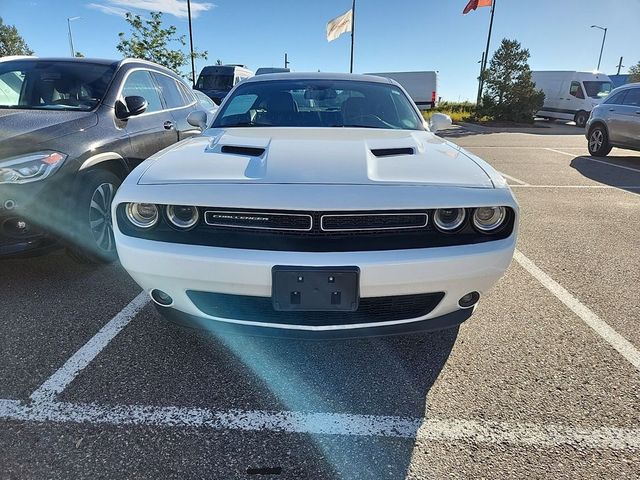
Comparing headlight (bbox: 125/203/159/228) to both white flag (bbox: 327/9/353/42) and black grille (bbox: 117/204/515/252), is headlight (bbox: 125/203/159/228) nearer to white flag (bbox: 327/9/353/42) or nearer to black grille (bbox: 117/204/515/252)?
black grille (bbox: 117/204/515/252)

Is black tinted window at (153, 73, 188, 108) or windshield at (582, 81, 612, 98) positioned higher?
windshield at (582, 81, 612, 98)

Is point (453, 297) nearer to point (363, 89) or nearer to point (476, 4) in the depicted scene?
point (363, 89)

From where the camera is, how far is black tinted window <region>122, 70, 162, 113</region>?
428cm

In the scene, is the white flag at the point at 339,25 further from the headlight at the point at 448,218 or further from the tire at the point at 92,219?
the headlight at the point at 448,218

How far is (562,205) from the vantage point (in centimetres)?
607

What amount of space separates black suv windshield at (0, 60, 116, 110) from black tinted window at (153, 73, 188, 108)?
29.1 inches

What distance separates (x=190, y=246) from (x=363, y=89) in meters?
2.31

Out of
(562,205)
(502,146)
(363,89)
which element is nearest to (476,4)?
(502,146)

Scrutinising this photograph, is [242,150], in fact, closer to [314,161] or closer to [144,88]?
[314,161]

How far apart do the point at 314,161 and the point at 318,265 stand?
61 cm

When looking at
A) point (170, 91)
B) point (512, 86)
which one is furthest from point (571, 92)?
point (170, 91)

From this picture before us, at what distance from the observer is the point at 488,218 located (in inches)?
Answer: 85.3

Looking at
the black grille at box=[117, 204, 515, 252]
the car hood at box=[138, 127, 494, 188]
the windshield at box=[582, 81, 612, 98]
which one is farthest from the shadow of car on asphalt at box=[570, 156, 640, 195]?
the windshield at box=[582, 81, 612, 98]

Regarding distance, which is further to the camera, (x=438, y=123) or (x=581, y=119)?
(x=581, y=119)
